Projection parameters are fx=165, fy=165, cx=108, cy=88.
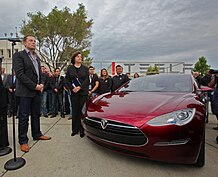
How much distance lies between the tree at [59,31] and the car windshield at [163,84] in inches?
470

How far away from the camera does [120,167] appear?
80.5 inches

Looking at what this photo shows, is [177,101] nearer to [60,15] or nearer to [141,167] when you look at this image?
[141,167]

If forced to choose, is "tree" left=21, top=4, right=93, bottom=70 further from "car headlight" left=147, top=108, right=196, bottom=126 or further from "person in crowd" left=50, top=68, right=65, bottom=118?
"car headlight" left=147, top=108, right=196, bottom=126

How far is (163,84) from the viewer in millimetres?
2961

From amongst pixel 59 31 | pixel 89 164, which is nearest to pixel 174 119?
pixel 89 164

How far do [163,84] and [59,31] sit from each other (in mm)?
14342

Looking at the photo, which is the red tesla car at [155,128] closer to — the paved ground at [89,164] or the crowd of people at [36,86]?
the paved ground at [89,164]

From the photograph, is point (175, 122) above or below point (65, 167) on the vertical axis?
above

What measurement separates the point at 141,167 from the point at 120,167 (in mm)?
258

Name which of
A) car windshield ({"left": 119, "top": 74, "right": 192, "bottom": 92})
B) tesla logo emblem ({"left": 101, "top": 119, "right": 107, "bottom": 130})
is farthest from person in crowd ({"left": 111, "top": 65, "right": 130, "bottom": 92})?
tesla logo emblem ({"left": 101, "top": 119, "right": 107, "bottom": 130})

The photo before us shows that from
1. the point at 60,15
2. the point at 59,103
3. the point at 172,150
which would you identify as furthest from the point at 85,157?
the point at 60,15

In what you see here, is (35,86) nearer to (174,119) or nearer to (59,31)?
(174,119)

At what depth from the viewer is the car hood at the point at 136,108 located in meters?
1.90

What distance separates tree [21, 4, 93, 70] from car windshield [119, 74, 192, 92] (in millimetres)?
11937
